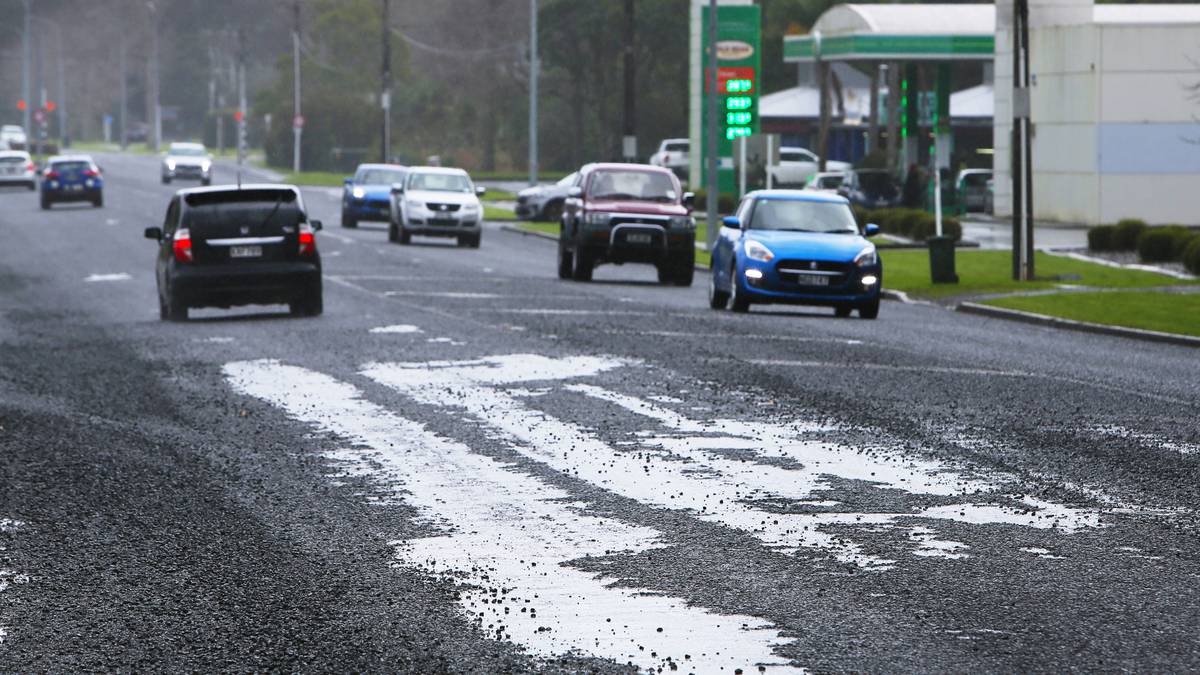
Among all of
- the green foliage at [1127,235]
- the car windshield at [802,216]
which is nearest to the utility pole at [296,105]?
the green foliage at [1127,235]

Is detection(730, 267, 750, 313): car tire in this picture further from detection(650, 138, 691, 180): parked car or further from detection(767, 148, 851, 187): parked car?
detection(650, 138, 691, 180): parked car

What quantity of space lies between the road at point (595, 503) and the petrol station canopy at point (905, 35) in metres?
40.2

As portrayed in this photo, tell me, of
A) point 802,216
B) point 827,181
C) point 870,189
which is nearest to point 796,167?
point 827,181

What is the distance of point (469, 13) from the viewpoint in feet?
419

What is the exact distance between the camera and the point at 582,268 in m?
34.8

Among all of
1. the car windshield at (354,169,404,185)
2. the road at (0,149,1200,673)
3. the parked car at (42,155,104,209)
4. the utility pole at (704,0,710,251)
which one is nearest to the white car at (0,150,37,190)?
the parked car at (42,155,104,209)

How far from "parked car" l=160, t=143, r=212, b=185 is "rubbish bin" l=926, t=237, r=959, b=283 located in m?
59.5

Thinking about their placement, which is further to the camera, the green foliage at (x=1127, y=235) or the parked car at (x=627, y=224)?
the green foliage at (x=1127, y=235)

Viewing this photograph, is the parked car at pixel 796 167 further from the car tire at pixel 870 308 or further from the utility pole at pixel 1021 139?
the car tire at pixel 870 308

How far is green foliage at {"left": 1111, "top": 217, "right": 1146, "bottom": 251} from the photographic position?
1656 inches

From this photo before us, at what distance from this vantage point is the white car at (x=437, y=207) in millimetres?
47281

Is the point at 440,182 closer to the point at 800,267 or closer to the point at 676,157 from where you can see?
the point at 800,267

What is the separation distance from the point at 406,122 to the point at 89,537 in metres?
113

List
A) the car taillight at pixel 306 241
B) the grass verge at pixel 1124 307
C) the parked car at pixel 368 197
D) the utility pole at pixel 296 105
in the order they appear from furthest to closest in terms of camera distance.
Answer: the utility pole at pixel 296 105, the parked car at pixel 368 197, the grass verge at pixel 1124 307, the car taillight at pixel 306 241
